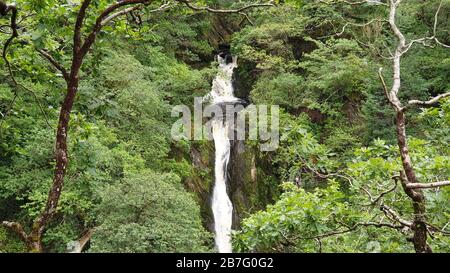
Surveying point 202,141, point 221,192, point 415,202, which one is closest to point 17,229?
point 415,202

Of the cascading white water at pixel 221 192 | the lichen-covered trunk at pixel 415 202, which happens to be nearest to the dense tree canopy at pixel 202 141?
the lichen-covered trunk at pixel 415 202

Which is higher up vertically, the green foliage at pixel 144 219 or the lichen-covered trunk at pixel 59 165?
the lichen-covered trunk at pixel 59 165

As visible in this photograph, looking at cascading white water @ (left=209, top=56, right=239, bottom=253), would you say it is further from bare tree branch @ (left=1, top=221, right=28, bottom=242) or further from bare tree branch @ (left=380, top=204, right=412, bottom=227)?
bare tree branch @ (left=1, top=221, right=28, bottom=242)

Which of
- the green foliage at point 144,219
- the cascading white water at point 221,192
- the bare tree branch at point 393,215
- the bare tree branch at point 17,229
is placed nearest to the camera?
the bare tree branch at point 17,229

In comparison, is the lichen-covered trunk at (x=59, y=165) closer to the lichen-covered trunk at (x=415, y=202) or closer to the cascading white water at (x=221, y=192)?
the lichen-covered trunk at (x=415, y=202)

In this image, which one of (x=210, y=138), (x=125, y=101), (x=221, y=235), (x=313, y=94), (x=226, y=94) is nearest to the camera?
(x=125, y=101)

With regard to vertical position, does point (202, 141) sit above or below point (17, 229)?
above

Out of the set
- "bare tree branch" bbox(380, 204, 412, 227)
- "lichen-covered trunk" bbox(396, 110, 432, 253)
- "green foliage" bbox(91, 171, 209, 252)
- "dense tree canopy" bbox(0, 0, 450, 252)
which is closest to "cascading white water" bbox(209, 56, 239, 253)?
"dense tree canopy" bbox(0, 0, 450, 252)

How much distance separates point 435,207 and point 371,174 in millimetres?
607

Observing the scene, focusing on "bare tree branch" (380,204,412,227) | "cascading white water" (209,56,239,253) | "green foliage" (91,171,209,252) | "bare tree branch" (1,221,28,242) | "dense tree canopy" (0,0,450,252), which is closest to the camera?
"bare tree branch" (1,221,28,242)

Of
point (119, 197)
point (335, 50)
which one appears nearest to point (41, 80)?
point (119, 197)

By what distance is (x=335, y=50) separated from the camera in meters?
17.0

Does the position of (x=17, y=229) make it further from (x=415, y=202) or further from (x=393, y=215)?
(x=415, y=202)
